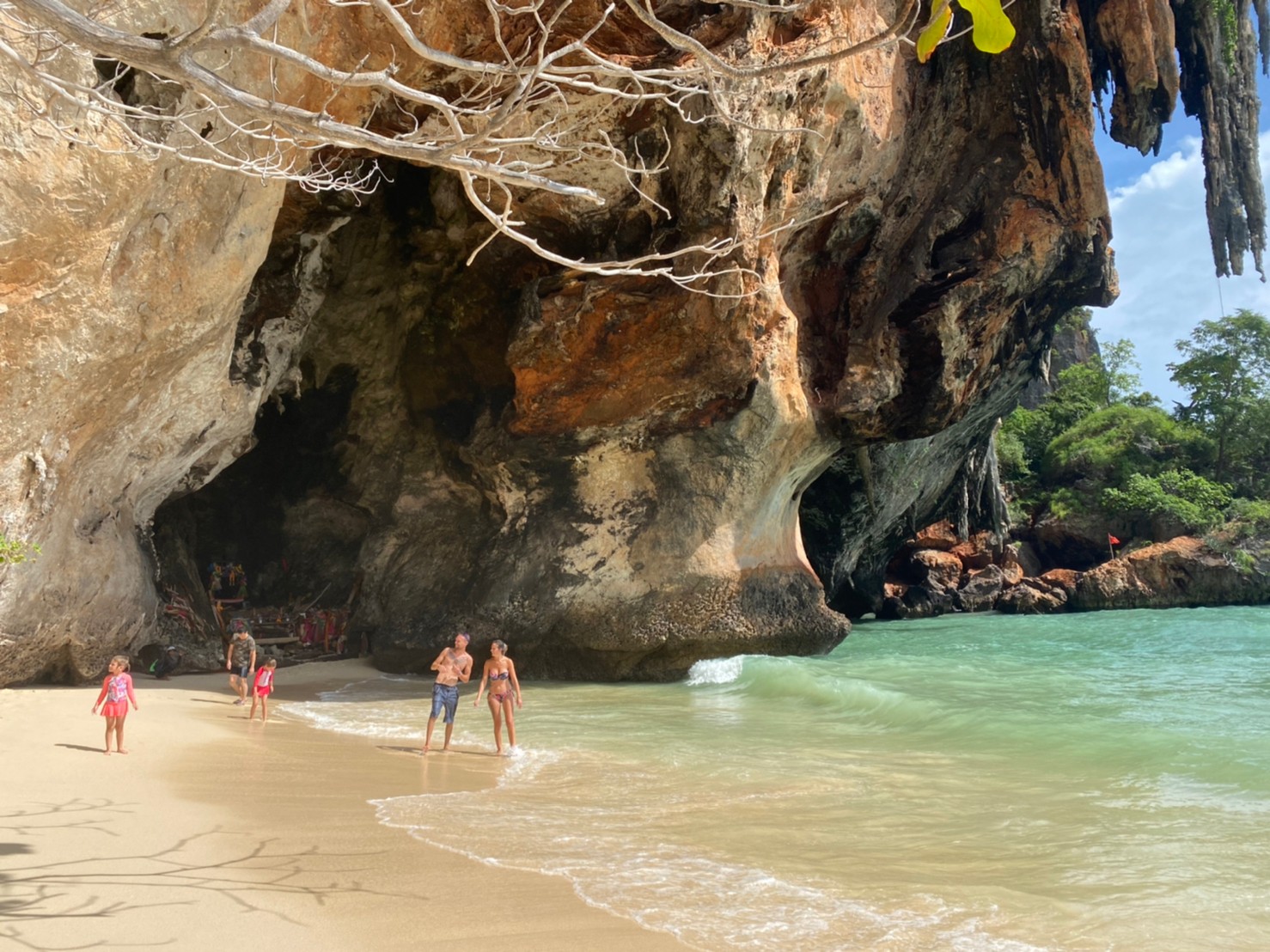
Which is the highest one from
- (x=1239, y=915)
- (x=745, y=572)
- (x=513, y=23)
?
(x=513, y=23)

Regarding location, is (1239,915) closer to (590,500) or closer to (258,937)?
(258,937)

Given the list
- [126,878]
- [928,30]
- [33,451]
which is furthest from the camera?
[33,451]

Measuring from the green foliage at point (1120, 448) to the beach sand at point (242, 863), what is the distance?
30642mm

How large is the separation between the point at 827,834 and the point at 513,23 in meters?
9.11

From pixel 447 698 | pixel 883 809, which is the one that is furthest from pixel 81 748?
pixel 883 809

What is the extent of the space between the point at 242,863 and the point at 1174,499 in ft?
104

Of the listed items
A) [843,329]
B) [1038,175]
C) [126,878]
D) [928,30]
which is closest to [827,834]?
[126,878]

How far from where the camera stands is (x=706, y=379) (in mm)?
13008

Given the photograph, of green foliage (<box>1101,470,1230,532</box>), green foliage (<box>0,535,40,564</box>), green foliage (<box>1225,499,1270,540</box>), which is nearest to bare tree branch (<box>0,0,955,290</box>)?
green foliage (<box>0,535,40,564</box>)

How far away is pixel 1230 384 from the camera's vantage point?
3412 cm

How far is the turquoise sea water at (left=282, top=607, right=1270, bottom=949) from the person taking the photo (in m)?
4.00

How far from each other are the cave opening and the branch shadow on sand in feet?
37.7

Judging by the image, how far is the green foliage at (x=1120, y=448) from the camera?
3269 centimetres

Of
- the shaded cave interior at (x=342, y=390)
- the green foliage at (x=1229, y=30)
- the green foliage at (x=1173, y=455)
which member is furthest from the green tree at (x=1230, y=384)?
the shaded cave interior at (x=342, y=390)
